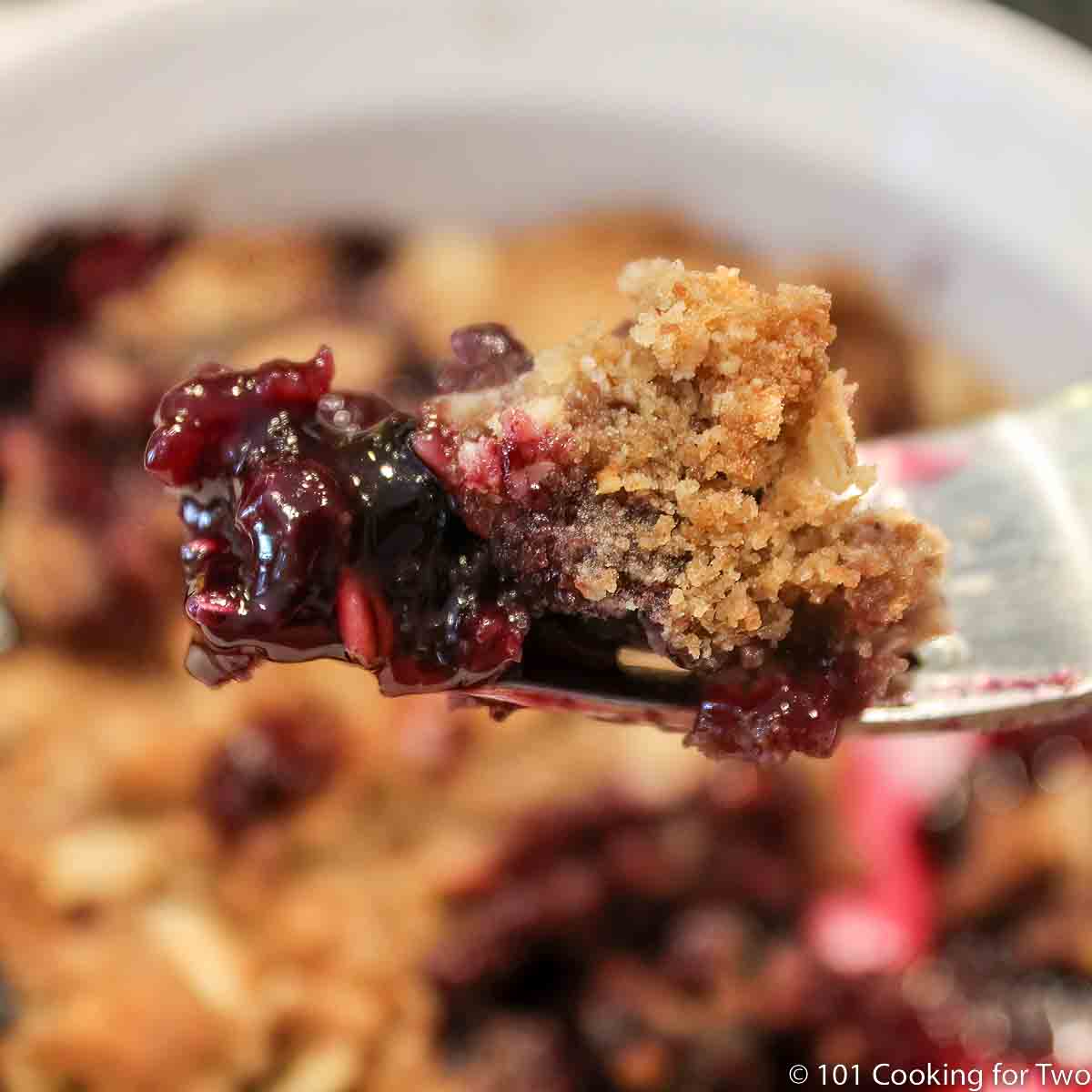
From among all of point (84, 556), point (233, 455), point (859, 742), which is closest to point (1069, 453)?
point (859, 742)

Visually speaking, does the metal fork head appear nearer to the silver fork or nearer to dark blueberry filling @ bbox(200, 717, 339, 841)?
the silver fork

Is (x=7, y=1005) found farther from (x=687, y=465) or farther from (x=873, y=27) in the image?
(x=873, y=27)

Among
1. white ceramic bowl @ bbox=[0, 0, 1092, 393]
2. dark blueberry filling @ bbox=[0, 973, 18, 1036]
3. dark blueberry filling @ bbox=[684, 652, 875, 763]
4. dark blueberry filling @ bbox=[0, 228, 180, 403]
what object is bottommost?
dark blueberry filling @ bbox=[0, 973, 18, 1036]

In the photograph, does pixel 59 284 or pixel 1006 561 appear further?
pixel 59 284

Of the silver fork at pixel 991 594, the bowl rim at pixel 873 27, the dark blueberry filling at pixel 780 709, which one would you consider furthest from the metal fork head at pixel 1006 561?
the bowl rim at pixel 873 27

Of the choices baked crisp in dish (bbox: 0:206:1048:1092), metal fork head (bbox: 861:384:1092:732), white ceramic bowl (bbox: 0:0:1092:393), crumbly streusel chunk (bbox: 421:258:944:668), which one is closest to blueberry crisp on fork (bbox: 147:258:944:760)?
crumbly streusel chunk (bbox: 421:258:944:668)

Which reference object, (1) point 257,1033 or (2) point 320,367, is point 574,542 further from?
(1) point 257,1033

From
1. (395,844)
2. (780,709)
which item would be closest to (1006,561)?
(780,709)

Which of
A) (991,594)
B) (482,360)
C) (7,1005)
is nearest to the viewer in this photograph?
(482,360)
